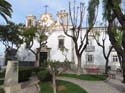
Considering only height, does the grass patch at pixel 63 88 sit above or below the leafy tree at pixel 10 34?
below

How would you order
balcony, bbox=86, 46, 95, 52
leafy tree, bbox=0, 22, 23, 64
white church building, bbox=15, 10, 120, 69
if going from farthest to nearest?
balcony, bbox=86, 46, 95, 52, white church building, bbox=15, 10, 120, 69, leafy tree, bbox=0, 22, 23, 64

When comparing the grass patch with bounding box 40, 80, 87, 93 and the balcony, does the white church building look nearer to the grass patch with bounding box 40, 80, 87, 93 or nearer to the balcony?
the balcony

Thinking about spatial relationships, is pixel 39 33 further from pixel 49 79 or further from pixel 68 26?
pixel 49 79

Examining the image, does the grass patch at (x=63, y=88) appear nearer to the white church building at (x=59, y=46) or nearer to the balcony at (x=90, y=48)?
the white church building at (x=59, y=46)

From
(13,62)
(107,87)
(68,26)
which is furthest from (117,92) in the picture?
(68,26)

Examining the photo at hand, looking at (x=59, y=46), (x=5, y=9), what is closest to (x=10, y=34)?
(x=59, y=46)

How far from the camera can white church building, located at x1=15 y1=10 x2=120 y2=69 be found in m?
52.2

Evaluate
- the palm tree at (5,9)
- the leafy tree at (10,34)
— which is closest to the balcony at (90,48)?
the leafy tree at (10,34)

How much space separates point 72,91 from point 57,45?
31806mm

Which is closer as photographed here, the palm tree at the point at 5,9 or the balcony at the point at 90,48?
the palm tree at the point at 5,9

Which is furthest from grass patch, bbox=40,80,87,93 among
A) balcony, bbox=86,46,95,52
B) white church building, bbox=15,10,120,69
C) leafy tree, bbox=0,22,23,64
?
balcony, bbox=86,46,95,52

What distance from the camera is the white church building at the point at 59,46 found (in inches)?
2056

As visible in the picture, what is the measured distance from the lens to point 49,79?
26953 mm

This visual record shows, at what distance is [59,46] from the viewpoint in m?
54.4
